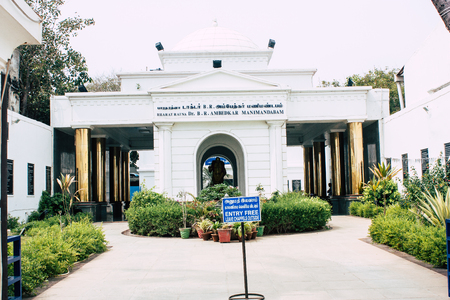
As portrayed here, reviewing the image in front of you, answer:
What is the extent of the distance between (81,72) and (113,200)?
8476 mm

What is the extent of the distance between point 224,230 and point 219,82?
33.4 feet

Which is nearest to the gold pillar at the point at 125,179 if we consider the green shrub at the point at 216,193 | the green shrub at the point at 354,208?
the green shrub at the point at 216,193

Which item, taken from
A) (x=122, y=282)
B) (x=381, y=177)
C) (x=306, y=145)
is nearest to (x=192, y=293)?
(x=122, y=282)

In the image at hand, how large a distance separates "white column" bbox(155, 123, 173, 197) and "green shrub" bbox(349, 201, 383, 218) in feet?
29.4

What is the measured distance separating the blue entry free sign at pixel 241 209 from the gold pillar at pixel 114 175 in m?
23.1

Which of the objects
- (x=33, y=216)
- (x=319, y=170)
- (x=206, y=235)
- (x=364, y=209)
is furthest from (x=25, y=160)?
(x=319, y=170)

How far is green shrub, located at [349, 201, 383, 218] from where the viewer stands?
59.9ft

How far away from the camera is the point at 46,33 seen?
1008 inches

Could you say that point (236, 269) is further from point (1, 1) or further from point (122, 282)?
point (1, 1)

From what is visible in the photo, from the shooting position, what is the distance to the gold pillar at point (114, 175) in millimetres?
28766

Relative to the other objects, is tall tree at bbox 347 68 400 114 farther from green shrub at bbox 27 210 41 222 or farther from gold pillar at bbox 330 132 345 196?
green shrub at bbox 27 210 41 222

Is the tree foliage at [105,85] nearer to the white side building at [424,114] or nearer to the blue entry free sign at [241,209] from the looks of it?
the white side building at [424,114]

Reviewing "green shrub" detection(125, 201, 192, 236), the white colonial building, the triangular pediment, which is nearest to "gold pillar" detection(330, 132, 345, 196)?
the white colonial building

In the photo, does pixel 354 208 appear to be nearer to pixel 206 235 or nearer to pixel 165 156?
pixel 165 156
